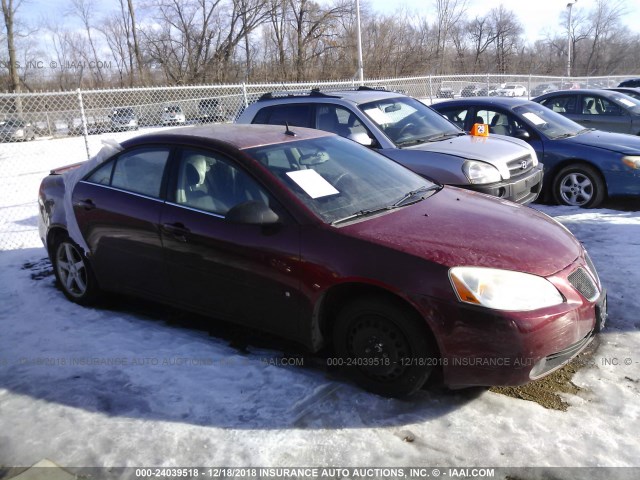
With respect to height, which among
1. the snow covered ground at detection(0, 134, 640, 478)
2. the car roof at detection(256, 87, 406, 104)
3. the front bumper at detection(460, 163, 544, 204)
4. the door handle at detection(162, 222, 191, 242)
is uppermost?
the car roof at detection(256, 87, 406, 104)

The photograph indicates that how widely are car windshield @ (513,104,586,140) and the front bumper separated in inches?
53.3

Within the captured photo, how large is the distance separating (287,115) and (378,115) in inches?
48.0

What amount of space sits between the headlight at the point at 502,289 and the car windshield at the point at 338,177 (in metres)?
0.87

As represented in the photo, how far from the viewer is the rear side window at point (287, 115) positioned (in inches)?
268

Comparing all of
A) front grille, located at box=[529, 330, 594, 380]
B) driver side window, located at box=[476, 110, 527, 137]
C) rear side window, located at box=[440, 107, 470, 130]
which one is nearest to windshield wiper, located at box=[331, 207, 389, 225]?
front grille, located at box=[529, 330, 594, 380]

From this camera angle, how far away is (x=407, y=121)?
22.3ft

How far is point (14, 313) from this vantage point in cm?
474

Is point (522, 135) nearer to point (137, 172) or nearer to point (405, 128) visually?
point (405, 128)

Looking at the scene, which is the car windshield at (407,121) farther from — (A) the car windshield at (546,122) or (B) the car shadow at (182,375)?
(B) the car shadow at (182,375)

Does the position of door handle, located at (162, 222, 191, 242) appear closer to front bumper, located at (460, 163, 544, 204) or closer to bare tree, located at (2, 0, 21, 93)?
front bumper, located at (460, 163, 544, 204)

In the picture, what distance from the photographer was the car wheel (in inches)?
292

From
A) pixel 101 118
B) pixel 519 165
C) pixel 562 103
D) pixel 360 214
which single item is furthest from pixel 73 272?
pixel 101 118

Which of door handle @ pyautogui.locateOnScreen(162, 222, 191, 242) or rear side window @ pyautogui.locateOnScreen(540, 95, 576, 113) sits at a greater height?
rear side window @ pyautogui.locateOnScreen(540, 95, 576, 113)

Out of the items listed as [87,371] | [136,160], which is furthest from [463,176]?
Answer: [87,371]
